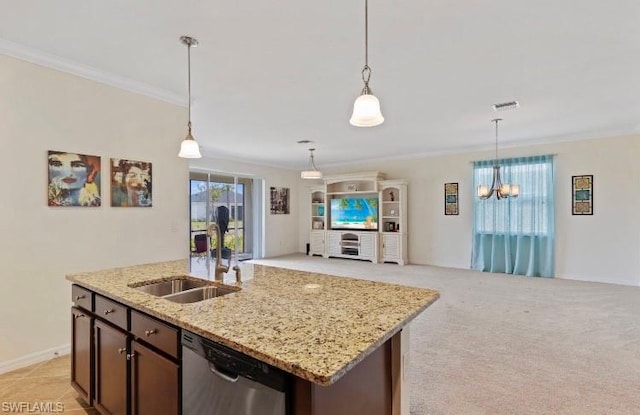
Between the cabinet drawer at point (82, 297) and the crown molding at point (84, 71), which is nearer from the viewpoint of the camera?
the cabinet drawer at point (82, 297)

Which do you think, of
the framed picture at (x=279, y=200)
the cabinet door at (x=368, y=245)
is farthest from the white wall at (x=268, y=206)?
the cabinet door at (x=368, y=245)

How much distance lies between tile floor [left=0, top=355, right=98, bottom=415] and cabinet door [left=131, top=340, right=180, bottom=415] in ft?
2.54

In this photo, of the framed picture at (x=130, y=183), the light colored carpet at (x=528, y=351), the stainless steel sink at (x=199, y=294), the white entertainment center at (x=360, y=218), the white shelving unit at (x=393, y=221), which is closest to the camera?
the stainless steel sink at (x=199, y=294)

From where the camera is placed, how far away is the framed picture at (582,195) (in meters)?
5.69

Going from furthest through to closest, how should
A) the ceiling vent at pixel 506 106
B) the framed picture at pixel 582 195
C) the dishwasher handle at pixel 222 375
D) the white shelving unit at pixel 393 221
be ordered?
the white shelving unit at pixel 393 221, the framed picture at pixel 582 195, the ceiling vent at pixel 506 106, the dishwasher handle at pixel 222 375

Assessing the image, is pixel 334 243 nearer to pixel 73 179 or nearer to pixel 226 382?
pixel 73 179

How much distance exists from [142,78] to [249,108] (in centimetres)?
130

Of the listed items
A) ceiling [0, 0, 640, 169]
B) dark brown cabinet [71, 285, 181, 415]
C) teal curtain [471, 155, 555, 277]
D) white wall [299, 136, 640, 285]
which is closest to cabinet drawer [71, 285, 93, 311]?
dark brown cabinet [71, 285, 181, 415]

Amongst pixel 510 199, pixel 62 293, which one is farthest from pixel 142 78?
pixel 510 199

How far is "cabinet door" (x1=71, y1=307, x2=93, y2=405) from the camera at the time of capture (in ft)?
6.52

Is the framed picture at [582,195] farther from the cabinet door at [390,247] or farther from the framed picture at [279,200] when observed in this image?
the framed picture at [279,200]

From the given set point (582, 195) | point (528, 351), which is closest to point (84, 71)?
point (528, 351)

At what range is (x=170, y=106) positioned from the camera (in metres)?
3.63

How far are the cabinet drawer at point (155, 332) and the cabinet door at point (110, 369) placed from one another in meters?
0.15
